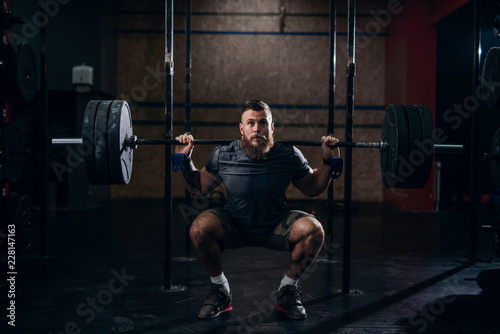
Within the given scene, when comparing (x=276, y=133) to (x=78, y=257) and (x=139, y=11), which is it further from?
(x=78, y=257)

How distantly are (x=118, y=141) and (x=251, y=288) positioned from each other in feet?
3.30

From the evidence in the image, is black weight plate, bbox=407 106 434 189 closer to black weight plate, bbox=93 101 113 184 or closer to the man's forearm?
the man's forearm

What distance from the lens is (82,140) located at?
6.55ft

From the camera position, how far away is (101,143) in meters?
1.93

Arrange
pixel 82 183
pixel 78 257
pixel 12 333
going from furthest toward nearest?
pixel 82 183, pixel 78 257, pixel 12 333

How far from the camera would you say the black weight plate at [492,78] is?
8.83 feet

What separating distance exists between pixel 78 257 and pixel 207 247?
55.6 inches

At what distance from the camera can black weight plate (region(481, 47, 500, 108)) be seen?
106 inches

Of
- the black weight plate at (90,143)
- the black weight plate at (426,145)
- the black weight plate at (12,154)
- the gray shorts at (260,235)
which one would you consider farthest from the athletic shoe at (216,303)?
the black weight plate at (12,154)

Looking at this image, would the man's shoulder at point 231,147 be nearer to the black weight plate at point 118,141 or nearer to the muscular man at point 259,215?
the muscular man at point 259,215

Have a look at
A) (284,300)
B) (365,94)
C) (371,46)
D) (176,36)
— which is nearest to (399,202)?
(365,94)

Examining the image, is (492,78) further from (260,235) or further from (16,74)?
(16,74)

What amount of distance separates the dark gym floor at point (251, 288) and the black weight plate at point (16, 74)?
3.37ft

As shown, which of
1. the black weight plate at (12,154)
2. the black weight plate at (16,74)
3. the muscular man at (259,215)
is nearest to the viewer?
the muscular man at (259,215)
